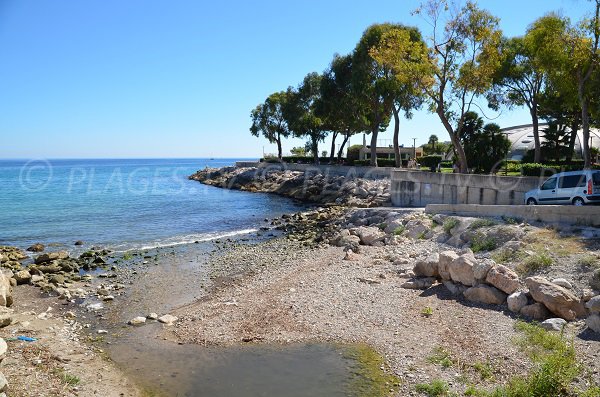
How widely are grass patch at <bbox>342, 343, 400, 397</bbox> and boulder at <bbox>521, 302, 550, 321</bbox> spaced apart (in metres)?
4.34

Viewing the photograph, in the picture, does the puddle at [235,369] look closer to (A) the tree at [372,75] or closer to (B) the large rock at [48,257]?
(B) the large rock at [48,257]

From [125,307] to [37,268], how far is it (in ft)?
23.6

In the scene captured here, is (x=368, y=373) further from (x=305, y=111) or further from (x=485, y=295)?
(x=305, y=111)

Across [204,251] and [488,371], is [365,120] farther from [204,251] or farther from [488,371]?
[488,371]

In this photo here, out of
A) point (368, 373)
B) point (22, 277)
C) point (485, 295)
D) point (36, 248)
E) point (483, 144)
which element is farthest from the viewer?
point (483, 144)

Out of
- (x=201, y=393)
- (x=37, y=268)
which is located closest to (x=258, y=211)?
(x=37, y=268)

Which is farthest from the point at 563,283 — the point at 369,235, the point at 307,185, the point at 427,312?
the point at 307,185

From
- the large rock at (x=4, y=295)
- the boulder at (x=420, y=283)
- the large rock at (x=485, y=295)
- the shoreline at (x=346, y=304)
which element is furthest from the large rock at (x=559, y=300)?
the large rock at (x=4, y=295)

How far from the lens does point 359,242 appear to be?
2367 cm

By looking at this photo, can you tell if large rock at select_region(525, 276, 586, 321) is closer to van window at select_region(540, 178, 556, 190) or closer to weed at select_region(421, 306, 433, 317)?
weed at select_region(421, 306, 433, 317)

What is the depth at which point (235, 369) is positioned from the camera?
34.8ft

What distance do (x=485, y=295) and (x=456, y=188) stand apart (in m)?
17.5

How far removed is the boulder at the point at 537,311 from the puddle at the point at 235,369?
200 inches

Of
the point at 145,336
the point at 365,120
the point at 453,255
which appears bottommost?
the point at 145,336
